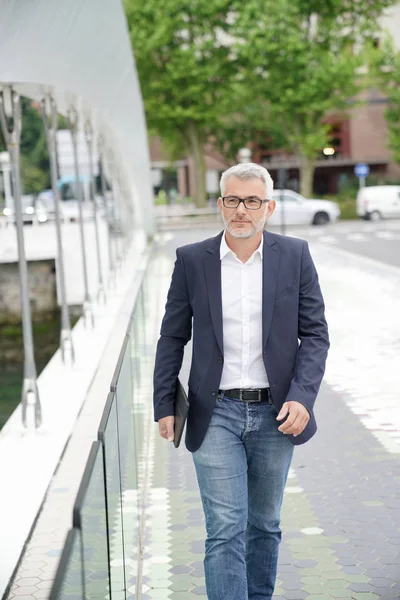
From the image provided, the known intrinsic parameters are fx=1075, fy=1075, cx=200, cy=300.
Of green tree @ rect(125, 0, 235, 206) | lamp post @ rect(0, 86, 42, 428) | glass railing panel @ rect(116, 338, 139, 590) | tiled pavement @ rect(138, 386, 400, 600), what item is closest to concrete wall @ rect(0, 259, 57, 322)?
lamp post @ rect(0, 86, 42, 428)

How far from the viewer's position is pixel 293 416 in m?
3.65

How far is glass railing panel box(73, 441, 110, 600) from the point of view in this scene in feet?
Result: 8.21

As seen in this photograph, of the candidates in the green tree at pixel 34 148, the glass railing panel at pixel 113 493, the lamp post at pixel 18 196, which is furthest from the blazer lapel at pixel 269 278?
the green tree at pixel 34 148

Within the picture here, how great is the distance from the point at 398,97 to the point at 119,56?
43.6 metres

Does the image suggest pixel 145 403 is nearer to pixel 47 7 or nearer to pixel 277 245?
pixel 47 7

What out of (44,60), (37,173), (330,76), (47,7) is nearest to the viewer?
(47,7)

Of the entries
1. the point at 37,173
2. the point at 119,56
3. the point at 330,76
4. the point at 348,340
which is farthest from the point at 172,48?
the point at 348,340

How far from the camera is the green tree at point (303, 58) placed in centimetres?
5216

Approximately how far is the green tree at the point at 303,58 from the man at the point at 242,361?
162 ft

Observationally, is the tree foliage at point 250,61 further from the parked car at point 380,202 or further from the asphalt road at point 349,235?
the asphalt road at point 349,235

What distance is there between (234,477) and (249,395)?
290 mm

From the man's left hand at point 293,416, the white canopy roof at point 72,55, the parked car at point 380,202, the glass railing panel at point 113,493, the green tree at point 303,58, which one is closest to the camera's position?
the glass railing panel at point 113,493

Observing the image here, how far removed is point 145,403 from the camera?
728 cm

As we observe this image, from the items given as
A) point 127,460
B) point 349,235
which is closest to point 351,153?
point 349,235
